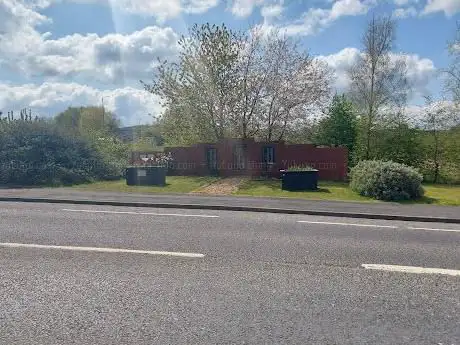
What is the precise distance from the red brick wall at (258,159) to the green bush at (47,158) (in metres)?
3.92

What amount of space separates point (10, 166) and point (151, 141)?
1314 centimetres

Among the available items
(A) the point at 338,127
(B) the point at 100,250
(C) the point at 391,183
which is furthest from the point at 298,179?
(A) the point at 338,127

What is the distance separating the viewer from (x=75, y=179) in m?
19.4

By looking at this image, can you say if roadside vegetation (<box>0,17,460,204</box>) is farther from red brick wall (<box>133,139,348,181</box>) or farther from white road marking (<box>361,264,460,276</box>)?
white road marking (<box>361,264,460,276</box>)

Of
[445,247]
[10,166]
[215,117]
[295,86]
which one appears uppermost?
[295,86]

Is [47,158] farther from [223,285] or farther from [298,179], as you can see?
[223,285]

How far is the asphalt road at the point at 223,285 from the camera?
3.66m

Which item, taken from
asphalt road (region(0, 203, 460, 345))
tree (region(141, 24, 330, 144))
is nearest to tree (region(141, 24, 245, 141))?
tree (region(141, 24, 330, 144))

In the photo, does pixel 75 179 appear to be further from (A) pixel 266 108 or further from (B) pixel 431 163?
(B) pixel 431 163

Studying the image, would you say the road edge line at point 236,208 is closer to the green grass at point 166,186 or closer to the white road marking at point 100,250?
the green grass at point 166,186

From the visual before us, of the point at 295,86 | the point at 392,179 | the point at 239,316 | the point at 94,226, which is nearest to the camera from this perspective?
the point at 239,316

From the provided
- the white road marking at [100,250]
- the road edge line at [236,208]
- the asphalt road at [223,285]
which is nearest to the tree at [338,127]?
the road edge line at [236,208]

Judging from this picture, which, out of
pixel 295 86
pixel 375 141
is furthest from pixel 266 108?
pixel 375 141

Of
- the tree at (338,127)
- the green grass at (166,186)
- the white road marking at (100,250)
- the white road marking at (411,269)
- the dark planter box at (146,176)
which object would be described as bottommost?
the white road marking at (411,269)
